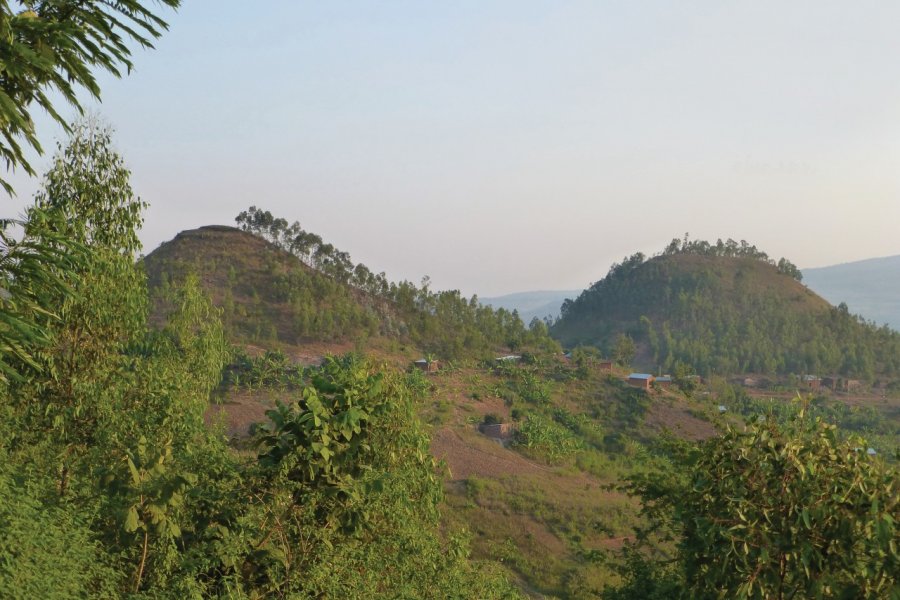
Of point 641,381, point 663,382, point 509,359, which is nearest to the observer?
point 641,381

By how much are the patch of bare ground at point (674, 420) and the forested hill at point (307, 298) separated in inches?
532

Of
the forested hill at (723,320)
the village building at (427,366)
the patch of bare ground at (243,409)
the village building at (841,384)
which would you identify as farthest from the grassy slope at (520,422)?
the forested hill at (723,320)

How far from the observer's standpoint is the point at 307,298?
155 feet

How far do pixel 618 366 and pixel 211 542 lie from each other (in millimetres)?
50184

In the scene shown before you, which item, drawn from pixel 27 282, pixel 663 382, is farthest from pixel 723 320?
pixel 27 282

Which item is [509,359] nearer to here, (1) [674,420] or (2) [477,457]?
(1) [674,420]

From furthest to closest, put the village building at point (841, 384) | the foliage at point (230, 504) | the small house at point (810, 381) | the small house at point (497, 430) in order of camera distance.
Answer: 1. the village building at point (841, 384)
2. the small house at point (810, 381)
3. the small house at point (497, 430)
4. the foliage at point (230, 504)

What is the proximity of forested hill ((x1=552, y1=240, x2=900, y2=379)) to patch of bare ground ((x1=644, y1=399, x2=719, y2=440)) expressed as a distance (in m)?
17.4

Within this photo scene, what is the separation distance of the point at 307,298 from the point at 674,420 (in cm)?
2414

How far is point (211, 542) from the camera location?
271 inches

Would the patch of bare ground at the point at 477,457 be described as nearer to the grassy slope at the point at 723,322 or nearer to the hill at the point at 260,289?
the hill at the point at 260,289

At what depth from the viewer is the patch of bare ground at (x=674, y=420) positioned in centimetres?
3922

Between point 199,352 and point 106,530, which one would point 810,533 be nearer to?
point 106,530

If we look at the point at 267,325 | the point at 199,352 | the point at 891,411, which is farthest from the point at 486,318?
the point at 199,352
